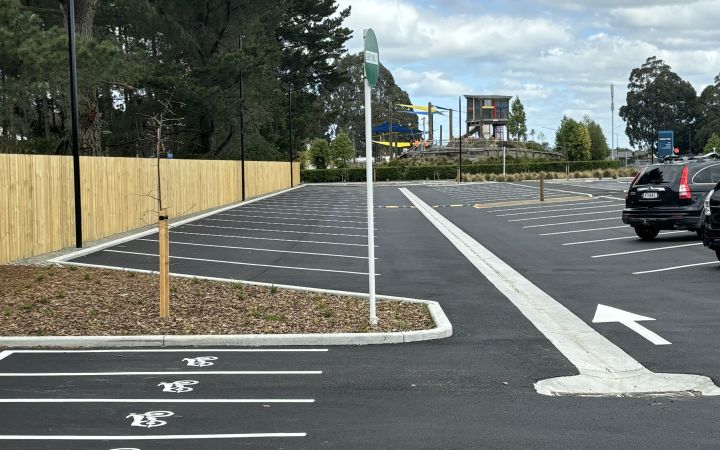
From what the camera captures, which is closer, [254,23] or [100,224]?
[100,224]

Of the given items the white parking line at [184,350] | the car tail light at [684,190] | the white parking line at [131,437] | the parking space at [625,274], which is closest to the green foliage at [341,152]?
the parking space at [625,274]

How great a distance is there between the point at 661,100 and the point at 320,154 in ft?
196

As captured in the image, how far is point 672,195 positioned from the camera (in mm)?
19109

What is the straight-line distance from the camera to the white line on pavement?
7.08 meters

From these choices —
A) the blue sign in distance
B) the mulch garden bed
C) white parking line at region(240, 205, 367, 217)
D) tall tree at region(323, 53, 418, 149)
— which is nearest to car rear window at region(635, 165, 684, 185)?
the mulch garden bed

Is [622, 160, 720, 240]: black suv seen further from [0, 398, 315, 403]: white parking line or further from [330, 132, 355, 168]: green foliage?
[330, 132, 355, 168]: green foliage

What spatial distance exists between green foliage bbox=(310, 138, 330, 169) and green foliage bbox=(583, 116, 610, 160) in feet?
116

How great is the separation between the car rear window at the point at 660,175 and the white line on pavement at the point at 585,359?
7.08m

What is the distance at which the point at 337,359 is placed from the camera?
838cm

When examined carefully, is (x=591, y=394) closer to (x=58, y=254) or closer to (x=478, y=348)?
(x=478, y=348)

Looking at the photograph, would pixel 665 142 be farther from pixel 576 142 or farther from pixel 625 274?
pixel 625 274

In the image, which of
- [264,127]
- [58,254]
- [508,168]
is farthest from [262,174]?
[508,168]

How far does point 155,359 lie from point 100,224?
14.7m

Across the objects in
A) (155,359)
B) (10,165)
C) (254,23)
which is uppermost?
(254,23)
